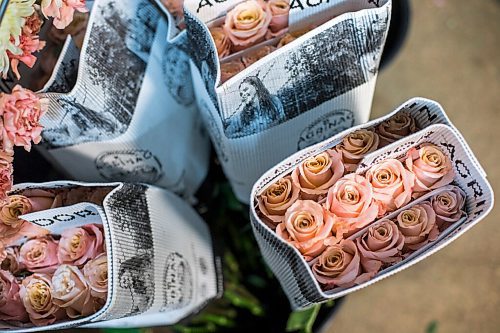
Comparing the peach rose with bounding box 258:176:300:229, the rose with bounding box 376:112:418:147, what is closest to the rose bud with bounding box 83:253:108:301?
the peach rose with bounding box 258:176:300:229

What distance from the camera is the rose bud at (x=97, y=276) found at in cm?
49

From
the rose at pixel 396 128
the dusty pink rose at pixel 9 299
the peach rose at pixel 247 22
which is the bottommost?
the dusty pink rose at pixel 9 299

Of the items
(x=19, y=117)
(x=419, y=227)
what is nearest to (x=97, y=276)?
(x=19, y=117)

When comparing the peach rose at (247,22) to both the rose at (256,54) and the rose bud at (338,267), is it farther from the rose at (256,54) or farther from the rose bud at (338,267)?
the rose bud at (338,267)

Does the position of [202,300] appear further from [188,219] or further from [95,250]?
[95,250]

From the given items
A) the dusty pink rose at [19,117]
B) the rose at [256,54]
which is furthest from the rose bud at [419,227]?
the dusty pink rose at [19,117]

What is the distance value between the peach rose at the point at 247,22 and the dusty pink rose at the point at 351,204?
136 mm

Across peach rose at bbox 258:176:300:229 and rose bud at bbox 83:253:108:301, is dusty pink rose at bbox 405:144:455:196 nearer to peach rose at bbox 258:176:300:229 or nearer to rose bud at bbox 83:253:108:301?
peach rose at bbox 258:176:300:229

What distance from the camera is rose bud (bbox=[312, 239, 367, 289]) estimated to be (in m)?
0.48

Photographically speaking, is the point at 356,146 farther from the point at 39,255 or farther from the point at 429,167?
the point at 39,255

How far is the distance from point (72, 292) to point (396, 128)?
27 cm

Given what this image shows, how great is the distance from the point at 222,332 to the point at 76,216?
34cm

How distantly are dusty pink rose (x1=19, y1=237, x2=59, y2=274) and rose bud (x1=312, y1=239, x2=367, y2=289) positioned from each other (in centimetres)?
20

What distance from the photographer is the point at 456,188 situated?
490 mm
